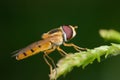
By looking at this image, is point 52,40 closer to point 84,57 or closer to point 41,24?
point 84,57

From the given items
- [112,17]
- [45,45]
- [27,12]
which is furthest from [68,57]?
[27,12]

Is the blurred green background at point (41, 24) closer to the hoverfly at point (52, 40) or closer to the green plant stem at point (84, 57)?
the hoverfly at point (52, 40)

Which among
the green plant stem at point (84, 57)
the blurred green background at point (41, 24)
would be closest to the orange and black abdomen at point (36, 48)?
the green plant stem at point (84, 57)

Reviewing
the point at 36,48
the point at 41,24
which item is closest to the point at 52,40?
the point at 36,48

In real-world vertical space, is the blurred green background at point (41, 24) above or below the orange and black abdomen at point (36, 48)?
below

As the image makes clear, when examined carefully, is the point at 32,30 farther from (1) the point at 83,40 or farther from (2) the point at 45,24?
(1) the point at 83,40

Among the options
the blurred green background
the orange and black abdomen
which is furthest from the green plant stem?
the blurred green background
